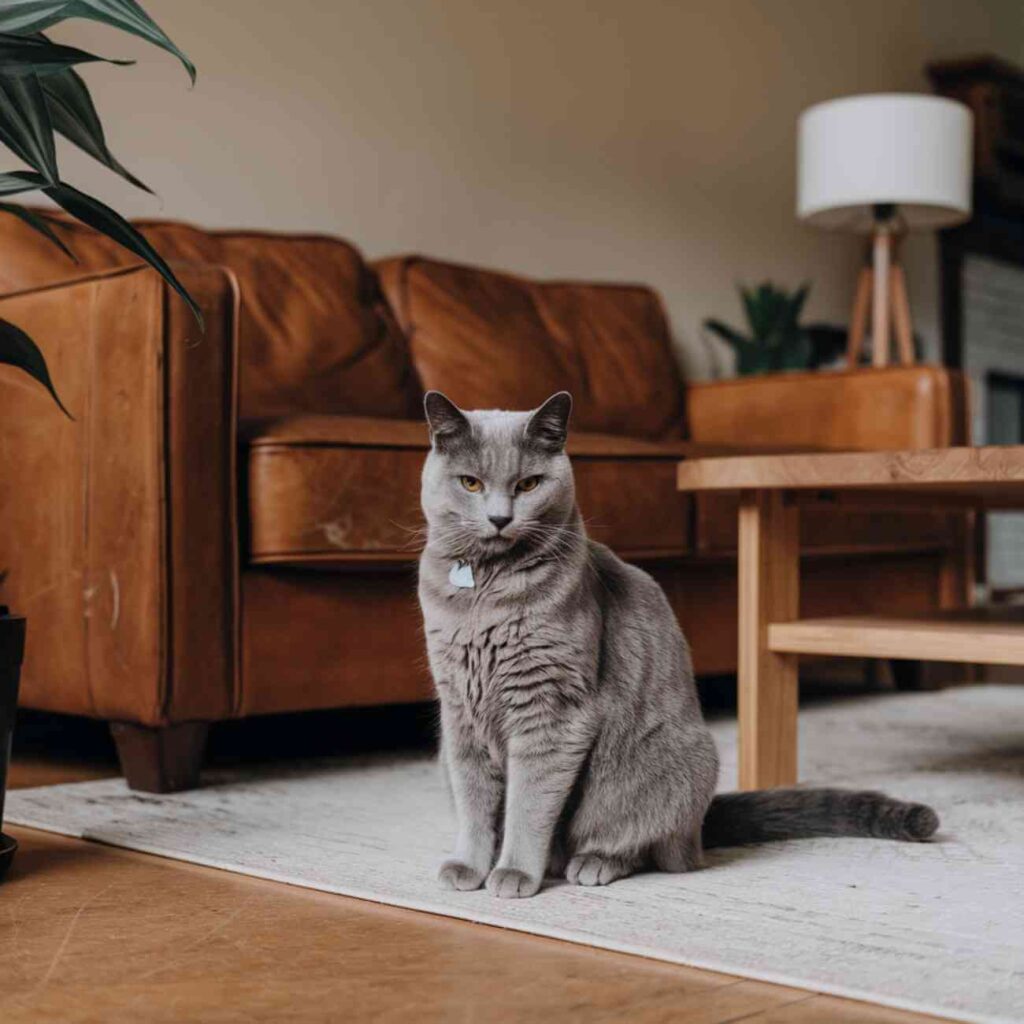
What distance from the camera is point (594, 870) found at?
4.83 feet

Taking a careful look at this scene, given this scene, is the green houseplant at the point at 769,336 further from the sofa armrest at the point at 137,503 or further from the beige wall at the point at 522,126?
the sofa armrest at the point at 137,503

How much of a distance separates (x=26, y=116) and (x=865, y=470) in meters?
1.08

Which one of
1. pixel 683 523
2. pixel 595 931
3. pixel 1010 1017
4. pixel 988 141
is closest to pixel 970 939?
pixel 1010 1017

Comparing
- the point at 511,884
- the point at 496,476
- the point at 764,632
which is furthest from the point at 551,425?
the point at 764,632

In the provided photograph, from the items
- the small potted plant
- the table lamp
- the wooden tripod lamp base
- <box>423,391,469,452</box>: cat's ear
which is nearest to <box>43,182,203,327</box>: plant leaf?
<box>423,391,469,452</box>: cat's ear

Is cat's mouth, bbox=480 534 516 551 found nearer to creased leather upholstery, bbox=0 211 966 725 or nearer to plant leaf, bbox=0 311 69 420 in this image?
plant leaf, bbox=0 311 69 420

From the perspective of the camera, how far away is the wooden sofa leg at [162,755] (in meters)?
2.02

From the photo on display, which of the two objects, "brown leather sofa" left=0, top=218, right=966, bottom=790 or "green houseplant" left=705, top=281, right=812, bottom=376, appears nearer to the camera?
"brown leather sofa" left=0, top=218, right=966, bottom=790

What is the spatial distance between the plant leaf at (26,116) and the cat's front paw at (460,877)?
0.77 m

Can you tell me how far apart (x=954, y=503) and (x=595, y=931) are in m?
1.56

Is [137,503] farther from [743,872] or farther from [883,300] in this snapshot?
[883,300]

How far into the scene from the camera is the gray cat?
1441mm

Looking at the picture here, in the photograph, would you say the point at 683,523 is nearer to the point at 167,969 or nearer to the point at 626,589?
the point at 626,589

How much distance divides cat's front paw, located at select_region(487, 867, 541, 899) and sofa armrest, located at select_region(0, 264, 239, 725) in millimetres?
727
